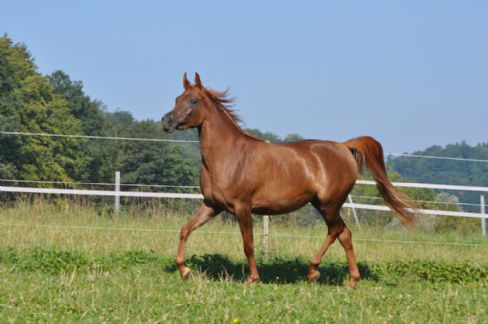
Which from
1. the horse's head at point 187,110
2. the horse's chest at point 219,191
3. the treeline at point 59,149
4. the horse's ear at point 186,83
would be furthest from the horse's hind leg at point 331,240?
the treeline at point 59,149

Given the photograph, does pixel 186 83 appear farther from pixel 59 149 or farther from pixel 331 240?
pixel 59 149

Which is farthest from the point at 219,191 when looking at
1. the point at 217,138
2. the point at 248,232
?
the point at 217,138

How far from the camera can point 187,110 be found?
886 cm

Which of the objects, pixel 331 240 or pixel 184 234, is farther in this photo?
pixel 331 240

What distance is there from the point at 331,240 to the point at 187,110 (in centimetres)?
236

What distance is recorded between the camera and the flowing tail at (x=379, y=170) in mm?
9844

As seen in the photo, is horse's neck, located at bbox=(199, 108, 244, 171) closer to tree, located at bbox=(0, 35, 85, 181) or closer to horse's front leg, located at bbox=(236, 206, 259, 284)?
horse's front leg, located at bbox=(236, 206, 259, 284)

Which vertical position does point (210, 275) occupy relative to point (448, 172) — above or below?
below

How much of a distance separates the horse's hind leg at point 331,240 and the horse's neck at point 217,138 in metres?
1.36

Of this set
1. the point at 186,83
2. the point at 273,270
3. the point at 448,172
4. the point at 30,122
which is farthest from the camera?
the point at 448,172

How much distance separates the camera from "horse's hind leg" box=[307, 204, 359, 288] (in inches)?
360

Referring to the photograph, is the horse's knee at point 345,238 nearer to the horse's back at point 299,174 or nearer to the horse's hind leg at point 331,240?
the horse's hind leg at point 331,240

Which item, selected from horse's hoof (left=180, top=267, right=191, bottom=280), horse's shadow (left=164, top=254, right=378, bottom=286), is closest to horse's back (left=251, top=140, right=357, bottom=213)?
horse's shadow (left=164, top=254, right=378, bottom=286)

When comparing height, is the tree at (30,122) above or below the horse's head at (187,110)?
above
